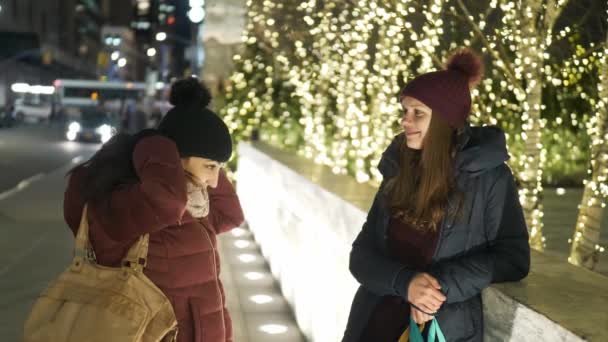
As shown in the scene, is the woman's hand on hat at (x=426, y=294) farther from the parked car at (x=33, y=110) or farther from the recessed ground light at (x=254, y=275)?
the parked car at (x=33, y=110)

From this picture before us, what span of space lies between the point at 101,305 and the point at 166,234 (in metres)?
0.33

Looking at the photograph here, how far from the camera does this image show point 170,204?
2562 mm

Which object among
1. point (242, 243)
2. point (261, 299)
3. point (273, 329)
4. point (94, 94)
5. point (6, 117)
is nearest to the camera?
point (273, 329)

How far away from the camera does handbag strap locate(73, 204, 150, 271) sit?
2613 millimetres

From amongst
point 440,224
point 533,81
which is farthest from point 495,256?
point 533,81

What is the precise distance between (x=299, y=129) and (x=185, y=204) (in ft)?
47.3

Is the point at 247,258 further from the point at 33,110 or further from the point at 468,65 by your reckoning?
the point at 33,110

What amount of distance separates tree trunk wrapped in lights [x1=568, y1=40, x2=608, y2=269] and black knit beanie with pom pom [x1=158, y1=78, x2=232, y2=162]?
2.38m

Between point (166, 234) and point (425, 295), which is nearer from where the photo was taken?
point (425, 295)

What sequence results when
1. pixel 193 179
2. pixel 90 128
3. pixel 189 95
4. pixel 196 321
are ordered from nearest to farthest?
pixel 196 321 → pixel 193 179 → pixel 189 95 → pixel 90 128

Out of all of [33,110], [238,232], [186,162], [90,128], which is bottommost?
[33,110]

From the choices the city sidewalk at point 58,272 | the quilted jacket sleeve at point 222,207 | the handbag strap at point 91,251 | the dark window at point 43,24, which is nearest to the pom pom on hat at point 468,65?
the quilted jacket sleeve at point 222,207

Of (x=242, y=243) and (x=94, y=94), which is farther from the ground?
(x=242, y=243)

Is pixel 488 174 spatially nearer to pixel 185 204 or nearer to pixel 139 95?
pixel 185 204
